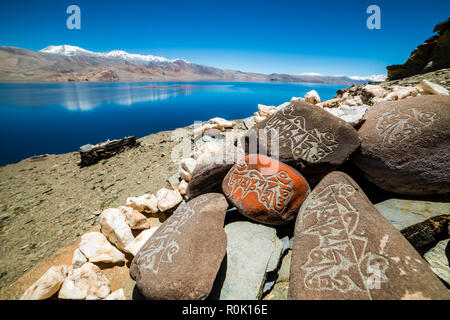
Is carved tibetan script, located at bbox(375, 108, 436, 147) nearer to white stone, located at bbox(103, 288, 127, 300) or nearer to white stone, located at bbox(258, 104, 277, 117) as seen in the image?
white stone, located at bbox(258, 104, 277, 117)

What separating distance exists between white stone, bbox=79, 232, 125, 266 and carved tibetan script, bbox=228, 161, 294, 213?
2044 mm

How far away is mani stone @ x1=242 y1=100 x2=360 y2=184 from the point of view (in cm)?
287

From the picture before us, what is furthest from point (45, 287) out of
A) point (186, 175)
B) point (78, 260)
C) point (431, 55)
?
point (431, 55)

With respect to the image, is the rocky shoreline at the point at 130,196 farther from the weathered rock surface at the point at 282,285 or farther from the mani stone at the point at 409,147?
the mani stone at the point at 409,147

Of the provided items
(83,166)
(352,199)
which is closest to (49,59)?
(83,166)

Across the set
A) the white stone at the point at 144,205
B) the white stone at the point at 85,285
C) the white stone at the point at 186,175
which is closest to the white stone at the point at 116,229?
the white stone at the point at 144,205

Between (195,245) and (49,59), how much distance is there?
22685 cm

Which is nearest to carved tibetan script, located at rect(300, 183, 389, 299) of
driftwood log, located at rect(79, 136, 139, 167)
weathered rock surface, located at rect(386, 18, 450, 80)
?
driftwood log, located at rect(79, 136, 139, 167)

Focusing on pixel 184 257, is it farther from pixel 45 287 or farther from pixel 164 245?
pixel 45 287

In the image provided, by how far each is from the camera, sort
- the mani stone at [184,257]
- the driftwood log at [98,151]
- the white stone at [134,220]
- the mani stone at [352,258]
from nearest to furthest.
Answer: the mani stone at [352,258] < the mani stone at [184,257] < the white stone at [134,220] < the driftwood log at [98,151]

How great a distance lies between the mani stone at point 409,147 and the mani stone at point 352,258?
0.80 meters

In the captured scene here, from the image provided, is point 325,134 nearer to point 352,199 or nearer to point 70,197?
point 352,199

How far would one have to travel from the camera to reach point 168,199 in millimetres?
3617

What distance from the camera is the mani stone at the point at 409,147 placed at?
A: 2471 millimetres
